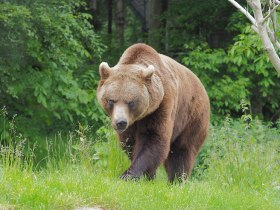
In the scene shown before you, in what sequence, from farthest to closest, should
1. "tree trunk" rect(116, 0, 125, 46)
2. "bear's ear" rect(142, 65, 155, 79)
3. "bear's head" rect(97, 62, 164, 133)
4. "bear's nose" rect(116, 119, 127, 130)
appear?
"tree trunk" rect(116, 0, 125, 46) < "bear's ear" rect(142, 65, 155, 79) < "bear's head" rect(97, 62, 164, 133) < "bear's nose" rect(116, 119, 127, 130)

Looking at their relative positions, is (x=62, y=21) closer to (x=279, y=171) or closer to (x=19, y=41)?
(x=19, y=41)

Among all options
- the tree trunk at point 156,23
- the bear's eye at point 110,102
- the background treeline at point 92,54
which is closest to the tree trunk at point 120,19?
the background treeline at point 92,54

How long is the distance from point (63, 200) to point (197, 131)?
12.0 feet

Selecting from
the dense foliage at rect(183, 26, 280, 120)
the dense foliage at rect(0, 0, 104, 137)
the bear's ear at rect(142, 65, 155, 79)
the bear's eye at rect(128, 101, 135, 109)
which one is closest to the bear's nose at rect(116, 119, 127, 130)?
the bear's eye at rect(128, 101, 135, 109)

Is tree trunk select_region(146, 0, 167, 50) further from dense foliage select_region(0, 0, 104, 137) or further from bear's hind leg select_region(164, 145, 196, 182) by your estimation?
bear's hind leg select_region(164, 145, 196, 182)

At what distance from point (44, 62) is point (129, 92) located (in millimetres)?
6537

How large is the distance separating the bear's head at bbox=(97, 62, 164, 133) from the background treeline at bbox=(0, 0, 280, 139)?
4.12 meters

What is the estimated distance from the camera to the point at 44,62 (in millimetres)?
13508

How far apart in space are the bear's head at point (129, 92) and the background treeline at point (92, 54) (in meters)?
4.12

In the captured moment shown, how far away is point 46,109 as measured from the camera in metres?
13.7

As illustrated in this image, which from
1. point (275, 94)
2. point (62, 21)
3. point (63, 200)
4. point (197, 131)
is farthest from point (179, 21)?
point (63, 200)

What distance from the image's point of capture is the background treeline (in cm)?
1251

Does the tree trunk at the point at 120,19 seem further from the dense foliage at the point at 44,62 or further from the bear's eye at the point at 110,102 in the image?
the bear's eye at the point at 110,102

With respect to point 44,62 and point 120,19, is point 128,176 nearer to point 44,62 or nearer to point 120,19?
point 44,62
